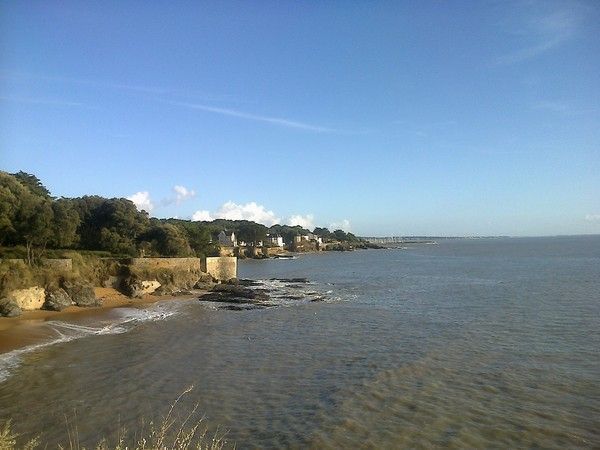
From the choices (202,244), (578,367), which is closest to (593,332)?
(578,367)

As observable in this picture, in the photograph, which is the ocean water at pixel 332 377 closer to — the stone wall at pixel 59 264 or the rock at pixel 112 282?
the stone wall at pixel 59 264

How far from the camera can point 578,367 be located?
53.3ft

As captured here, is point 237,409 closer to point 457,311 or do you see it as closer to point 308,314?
point 308,314

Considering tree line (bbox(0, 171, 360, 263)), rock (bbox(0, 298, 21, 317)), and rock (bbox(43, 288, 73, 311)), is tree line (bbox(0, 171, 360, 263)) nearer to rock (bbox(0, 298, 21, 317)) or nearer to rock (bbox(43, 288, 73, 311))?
rock (bbox(43, 288, 73, 311))

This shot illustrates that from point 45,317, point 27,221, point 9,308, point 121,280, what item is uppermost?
point 27,221

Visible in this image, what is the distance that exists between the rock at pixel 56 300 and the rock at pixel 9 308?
251cm

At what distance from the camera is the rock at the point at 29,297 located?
2644cm

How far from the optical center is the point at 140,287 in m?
36.4

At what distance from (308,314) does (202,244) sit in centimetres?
2675

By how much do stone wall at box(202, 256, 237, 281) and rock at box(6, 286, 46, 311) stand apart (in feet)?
67.2

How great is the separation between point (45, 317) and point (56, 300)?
2662 millimetres

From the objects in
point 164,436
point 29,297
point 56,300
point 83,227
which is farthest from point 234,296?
point 164,436

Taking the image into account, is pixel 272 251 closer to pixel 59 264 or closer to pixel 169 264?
pixel 169 264

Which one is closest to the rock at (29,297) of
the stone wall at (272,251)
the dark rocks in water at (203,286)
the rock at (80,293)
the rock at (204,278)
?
the rock at (80,293)
